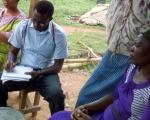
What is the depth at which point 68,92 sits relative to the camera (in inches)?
220

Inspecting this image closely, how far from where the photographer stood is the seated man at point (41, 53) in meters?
3.74

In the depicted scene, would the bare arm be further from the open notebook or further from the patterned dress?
the open notebook

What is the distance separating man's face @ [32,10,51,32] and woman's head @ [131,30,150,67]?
1.45m

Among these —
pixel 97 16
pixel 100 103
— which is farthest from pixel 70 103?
pixel 97 16

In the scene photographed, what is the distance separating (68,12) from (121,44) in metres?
8.65

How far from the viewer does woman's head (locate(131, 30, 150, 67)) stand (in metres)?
2.44

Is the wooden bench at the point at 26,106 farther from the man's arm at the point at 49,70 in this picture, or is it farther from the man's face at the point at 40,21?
the man's face at the point at 40,21

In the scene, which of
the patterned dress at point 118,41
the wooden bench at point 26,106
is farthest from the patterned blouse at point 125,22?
the wooden bench at point 26,106

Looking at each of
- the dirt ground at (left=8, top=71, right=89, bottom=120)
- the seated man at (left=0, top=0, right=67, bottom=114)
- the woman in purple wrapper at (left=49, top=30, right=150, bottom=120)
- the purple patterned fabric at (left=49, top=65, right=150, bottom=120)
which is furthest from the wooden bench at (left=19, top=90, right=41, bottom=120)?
the purple patterned fabric at (left=49, top=65, right=150, bottom=120)

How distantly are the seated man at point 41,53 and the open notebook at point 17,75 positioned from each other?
0.16 ft

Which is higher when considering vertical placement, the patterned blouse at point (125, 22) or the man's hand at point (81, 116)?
the patterned blouse at point (125, 22)

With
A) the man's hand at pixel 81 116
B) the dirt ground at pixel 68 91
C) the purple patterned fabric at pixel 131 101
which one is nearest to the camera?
the purple patterned fabric at pixel 131 101

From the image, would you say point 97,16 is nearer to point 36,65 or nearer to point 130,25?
point 36,65

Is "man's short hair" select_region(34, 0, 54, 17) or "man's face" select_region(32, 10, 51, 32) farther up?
"man's short hair" select_region(34, 0, 54, 17)
